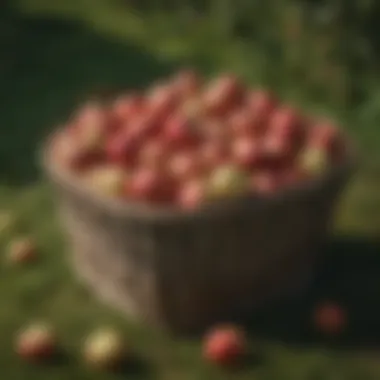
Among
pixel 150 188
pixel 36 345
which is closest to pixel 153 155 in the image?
pixel 150 188

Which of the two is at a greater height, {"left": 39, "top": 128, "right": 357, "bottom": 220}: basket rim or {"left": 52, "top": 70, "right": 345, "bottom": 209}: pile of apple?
{"left": 52, "top": 70, "right": 345, "bottom": 209}: pile of apple

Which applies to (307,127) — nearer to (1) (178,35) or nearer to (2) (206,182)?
(2) (206,182)

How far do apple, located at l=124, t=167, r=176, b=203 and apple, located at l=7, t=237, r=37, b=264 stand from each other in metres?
0.53

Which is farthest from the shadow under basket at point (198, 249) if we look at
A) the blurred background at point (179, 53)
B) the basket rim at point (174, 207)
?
the blurred background at point (179, 53)

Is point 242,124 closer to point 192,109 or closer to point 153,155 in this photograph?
point 192,109

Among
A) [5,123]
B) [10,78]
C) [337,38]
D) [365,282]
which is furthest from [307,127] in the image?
[10,78]

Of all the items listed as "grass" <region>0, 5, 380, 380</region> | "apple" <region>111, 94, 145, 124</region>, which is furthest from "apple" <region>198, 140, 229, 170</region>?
"grass" <region>0, 5, 380, 380</region>

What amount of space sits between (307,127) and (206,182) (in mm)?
441

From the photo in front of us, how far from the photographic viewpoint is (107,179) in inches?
91.0

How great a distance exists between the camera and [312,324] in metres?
2.39

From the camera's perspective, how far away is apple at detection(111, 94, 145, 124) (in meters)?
2.67

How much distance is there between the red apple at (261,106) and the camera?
2.62 m

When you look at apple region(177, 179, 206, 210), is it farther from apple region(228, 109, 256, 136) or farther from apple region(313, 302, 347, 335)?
apple region(313, 302, 347, 335)

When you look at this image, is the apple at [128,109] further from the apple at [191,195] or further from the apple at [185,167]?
the apple at [191,195]
